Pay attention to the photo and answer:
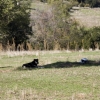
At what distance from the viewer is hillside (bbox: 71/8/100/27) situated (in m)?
67.9

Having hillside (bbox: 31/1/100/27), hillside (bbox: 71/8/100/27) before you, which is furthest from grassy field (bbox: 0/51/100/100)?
hillside (bbox: 71/8/100/27)

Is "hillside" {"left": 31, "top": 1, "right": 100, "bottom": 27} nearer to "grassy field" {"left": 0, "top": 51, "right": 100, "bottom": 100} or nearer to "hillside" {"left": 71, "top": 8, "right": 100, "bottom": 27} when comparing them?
"hillside" {"left": 71, "top": 8, "right": 100, "bottom": 27}

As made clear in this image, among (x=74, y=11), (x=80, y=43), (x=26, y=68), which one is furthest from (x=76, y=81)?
(x=74, y=11)

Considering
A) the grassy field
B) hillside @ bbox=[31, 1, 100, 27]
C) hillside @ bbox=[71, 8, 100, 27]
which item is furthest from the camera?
hillside @ bbox=[71, 8, 100, 27]

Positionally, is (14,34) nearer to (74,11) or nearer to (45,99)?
(45,99)

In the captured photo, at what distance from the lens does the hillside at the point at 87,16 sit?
6788 cm

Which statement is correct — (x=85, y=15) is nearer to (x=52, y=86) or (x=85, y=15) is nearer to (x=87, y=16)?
(x=87, y=16)

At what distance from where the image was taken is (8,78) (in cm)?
1346

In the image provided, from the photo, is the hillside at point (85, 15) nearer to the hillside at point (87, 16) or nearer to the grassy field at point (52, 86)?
the hillside at point (87, 16)

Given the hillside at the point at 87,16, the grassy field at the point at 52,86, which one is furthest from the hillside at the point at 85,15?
the grassy field at the point at 52,86

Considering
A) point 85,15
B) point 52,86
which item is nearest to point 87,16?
point 85,15

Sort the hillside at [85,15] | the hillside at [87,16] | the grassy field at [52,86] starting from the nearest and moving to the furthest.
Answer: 1. the grassy field at [52,86]
2. the hillside at [85,15]
3. the hillside at [87,16]

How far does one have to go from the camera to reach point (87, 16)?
76125 millimetres

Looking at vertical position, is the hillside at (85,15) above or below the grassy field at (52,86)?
above
